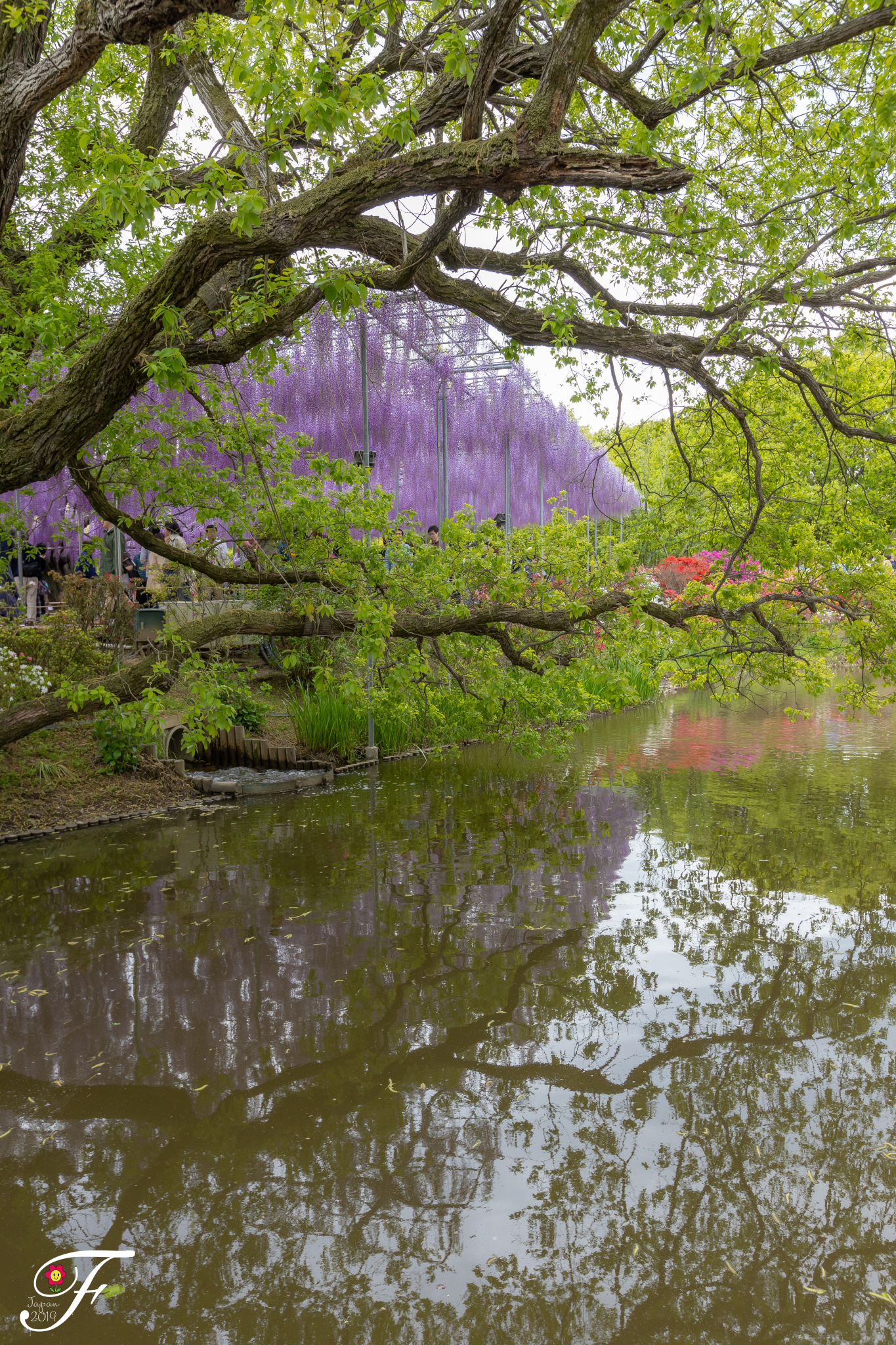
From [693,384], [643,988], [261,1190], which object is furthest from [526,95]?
[261,1190]

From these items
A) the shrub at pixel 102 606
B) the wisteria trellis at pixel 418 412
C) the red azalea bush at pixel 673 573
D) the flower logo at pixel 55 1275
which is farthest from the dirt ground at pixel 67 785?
the red azalea bush at pixel 673 573

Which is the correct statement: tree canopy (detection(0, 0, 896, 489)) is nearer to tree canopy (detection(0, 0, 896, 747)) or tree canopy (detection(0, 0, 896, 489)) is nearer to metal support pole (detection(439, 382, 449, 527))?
tree canopy (detection(0, 0, 896, 747))

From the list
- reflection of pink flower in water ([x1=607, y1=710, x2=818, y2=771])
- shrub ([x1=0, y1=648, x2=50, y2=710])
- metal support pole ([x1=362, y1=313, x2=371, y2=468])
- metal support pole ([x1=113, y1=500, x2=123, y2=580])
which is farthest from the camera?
Result: metal support pole ([x1=113, y1=500, x2=123, y2=580])

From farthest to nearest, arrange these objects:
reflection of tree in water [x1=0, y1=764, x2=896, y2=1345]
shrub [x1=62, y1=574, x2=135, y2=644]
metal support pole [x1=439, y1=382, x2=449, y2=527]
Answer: metal support pole [x1=439, y1=382, x2=449, y2=527] < shrub [x1=62, y1=574, x2=135, y2=644] < reflection of tree in water [x1=0, y1=764, x2=896, y2=1345]

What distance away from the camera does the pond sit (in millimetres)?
2379

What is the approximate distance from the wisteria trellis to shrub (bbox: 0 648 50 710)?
1.20 meters

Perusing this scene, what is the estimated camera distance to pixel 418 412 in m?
13.3

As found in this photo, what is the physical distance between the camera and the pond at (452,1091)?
2.38 metres

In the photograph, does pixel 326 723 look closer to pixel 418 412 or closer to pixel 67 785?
pixel 67 785

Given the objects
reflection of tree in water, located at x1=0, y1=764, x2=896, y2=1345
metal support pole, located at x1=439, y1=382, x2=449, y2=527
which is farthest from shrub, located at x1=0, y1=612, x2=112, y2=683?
metal support pole, located at x1=439, y1=382, x2=449, y2=527

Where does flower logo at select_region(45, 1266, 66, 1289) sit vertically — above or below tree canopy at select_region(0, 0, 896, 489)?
below

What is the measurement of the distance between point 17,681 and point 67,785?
97 cm

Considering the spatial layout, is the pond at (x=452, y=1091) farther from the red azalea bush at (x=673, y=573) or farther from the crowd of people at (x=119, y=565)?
the red azalea bush at (x=673, y=573)

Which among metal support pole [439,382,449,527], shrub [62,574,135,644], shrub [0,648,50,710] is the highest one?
metal support pole [439,382,449,527]
